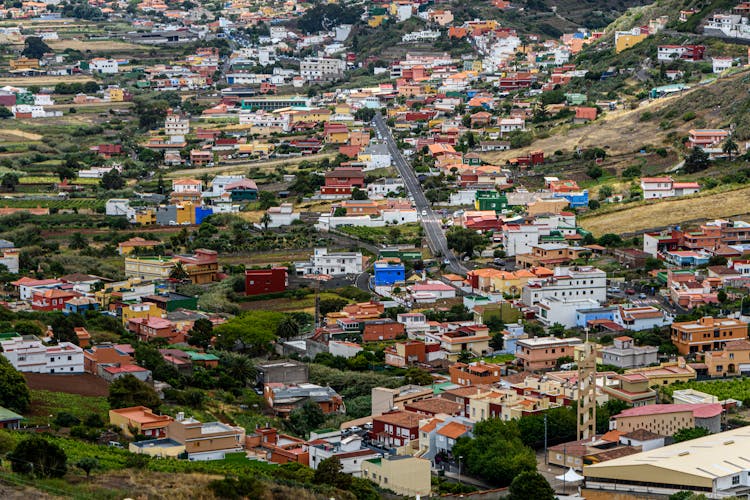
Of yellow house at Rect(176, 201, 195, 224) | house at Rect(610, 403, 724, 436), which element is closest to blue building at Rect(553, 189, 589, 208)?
yellow house at Rect(176, 201, 195, 224)

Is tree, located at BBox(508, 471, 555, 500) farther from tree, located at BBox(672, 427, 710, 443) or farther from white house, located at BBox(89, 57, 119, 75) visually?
white house, located at BBox(89, 57, 119, 75)

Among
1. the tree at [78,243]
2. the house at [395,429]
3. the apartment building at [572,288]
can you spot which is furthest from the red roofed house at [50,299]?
the house at [395,429]

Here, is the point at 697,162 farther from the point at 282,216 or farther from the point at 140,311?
the point at 140,311

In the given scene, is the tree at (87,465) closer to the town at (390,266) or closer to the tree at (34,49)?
the town at (390,266)

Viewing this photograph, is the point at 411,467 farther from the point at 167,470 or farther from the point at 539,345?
the point at 539,345

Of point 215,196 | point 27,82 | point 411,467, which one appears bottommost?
point 411,467

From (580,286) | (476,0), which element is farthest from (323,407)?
(476,0)
